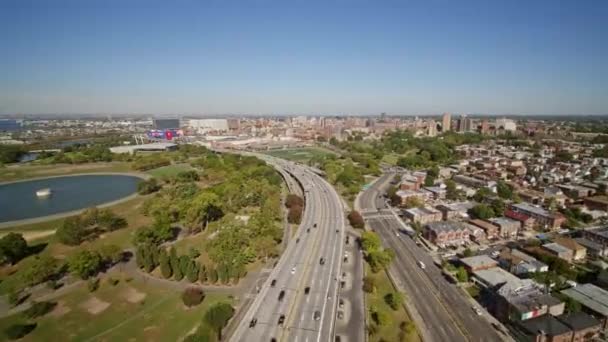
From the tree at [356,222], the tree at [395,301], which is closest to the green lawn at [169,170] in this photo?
the tree at [356,222]

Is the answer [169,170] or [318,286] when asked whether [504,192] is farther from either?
[169,170]

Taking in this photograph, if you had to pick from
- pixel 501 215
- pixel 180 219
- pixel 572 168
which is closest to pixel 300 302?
pixel 180 219

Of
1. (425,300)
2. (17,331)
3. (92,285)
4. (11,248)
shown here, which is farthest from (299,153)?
(17,331)

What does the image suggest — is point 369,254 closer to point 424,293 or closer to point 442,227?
point 424,293

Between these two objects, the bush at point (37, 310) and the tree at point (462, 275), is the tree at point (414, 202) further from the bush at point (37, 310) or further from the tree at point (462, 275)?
the bush at point (37, 310)

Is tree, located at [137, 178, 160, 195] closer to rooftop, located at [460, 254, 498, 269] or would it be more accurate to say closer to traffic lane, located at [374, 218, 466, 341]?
traffic lane, located at [374, 218, 466, 341]

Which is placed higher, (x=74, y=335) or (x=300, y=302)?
(x=300, y=302)
